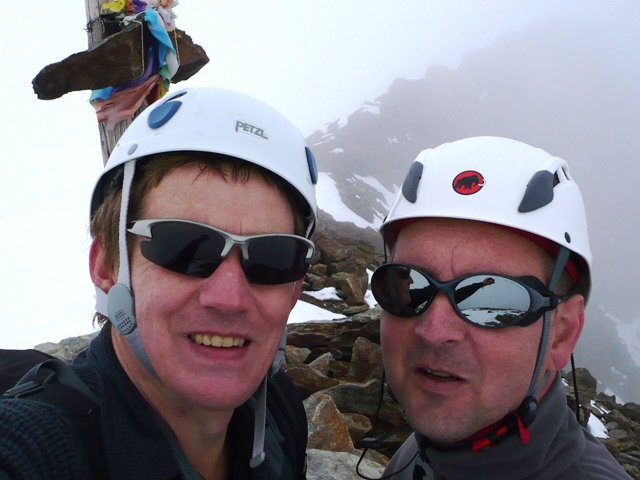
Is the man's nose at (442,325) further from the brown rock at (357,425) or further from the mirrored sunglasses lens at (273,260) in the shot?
the brown rock at (357,425)

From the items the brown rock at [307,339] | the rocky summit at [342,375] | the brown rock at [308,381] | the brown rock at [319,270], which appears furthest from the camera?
the brown rock at [319,270]

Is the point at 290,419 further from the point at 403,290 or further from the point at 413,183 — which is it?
the point at 413,183

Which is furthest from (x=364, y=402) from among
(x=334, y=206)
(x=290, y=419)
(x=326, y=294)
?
(x=334, y=206)

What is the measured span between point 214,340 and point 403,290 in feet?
3.38

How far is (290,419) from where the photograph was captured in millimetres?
2133

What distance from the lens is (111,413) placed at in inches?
52.3

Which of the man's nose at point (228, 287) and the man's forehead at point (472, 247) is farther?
the man's forehead at point (472, 247)

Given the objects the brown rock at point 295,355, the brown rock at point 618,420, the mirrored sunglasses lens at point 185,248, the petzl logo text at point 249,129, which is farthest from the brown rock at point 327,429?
the brown rock at point 618,420

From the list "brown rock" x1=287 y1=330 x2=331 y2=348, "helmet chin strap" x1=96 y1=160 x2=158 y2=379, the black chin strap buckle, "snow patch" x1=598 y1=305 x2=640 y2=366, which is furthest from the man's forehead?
"snow patch" x1=598 y1=305 x2=640 y2=366

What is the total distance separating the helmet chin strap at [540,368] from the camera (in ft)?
6.05

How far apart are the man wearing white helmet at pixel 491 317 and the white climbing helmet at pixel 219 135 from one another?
72 cm

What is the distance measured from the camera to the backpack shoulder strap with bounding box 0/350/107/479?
1217 mm

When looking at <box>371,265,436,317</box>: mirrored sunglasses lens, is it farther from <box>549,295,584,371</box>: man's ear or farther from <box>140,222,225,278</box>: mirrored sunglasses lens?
<box>140,222,225,278</box>: mirrored sunglasses lens

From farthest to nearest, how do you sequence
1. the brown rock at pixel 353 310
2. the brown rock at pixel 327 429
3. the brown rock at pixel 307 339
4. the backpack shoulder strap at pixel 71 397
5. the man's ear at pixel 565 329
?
1. the brown rock at pixel 353 310
2. the brown rock at pixel 307 339
3. the brown rock at pixel 327 429
4. the man's ear at pixel 565 329
5. the backpack shoulder strap at pixel 71 397
